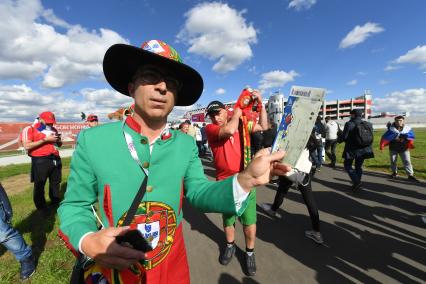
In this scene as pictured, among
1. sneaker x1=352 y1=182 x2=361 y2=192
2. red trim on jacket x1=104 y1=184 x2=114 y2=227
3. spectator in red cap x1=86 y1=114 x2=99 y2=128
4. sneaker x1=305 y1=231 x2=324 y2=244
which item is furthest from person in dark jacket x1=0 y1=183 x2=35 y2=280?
sneaker x1=352 y1=182 x2=361 y2=192

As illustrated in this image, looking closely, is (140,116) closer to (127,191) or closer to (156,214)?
(127,191)

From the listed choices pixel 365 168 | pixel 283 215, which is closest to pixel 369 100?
pixel 365 168

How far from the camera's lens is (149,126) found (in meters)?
1.43

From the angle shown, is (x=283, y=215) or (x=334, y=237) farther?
(x=283, y=215)

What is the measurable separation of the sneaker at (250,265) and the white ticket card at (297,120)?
102 inches

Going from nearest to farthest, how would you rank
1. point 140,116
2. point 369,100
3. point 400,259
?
point 140,116
point 400,259
point 369,100

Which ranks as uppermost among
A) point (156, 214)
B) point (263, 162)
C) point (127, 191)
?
point (263, 162)

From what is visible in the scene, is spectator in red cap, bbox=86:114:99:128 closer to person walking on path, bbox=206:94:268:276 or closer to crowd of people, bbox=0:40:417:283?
person walking on path, bbox=206:94:268:276

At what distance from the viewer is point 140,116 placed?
140 centimetres

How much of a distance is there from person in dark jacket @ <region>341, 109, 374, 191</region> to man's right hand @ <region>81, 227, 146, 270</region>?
685cm

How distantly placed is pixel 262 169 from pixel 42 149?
548 centimetres

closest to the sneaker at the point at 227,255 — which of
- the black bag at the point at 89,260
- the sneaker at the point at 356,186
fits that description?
the black bag at the point at 89,260

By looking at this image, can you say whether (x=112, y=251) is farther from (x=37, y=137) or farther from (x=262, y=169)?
(x=37, y=137)

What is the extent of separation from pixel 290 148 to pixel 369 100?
101263mm
